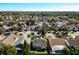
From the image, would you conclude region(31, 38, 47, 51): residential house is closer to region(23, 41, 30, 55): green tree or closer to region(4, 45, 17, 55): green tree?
region(23, 41, 30, 55): green tree

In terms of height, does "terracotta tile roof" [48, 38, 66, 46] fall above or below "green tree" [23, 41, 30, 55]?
above

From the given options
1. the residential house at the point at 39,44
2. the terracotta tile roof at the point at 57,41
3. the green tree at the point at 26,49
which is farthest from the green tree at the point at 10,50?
the terracotta tile roof at the point at 57,41

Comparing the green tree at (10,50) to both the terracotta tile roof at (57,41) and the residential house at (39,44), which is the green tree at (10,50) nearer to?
the residential house at (39,44)

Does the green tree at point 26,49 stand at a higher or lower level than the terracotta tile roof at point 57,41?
lower

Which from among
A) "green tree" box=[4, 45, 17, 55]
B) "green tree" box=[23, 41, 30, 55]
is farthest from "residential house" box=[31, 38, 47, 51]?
"green tree" box=[4, 45, 17, 55]

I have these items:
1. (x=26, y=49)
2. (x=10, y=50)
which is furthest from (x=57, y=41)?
(x=10, y=50)

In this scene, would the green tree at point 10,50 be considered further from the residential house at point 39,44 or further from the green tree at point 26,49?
the residential house at point 39,44

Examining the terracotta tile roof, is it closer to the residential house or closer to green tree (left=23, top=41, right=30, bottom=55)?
the residential house

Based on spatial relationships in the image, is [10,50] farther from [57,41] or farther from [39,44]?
[57,41]

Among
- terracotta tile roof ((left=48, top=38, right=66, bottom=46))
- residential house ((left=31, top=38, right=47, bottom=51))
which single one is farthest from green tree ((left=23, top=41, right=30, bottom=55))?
terracotta tile roof ((left=48, top=38, right=66, bottom=46))

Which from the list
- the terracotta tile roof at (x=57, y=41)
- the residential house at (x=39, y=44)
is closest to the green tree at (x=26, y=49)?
the residential house at (x=39, y=44)

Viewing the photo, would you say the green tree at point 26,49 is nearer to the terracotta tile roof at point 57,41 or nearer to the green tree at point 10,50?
the green tree at point 10,50
